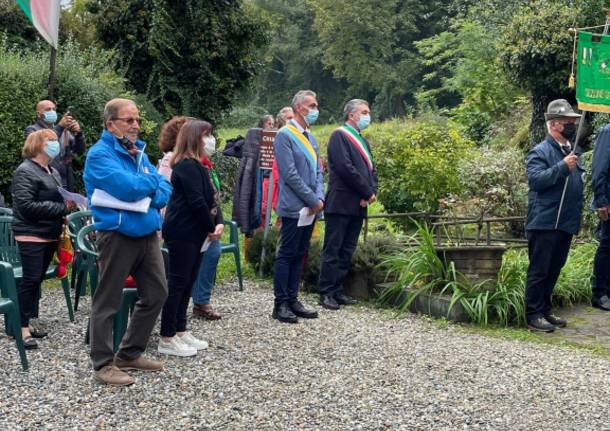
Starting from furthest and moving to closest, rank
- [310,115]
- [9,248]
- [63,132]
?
[63,132], [310,115], [9,248]

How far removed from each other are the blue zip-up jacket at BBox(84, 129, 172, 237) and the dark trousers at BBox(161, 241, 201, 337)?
0.72 metres

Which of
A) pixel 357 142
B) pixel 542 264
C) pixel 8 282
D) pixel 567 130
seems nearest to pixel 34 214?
pixel 8 282

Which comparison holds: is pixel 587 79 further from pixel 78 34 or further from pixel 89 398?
pixel 78 34

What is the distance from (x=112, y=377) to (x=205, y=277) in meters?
2.19

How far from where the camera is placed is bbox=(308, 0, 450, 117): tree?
54.5 metres

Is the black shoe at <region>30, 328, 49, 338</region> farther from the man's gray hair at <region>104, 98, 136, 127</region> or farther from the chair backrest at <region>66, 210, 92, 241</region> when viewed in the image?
the man's gray hair at <region>104, 98, 136, 127</region>

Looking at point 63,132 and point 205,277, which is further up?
point 63,132

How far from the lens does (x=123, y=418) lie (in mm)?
4918

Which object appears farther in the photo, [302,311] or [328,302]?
[328,302]

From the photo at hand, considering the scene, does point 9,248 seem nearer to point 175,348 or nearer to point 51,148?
point 51,148

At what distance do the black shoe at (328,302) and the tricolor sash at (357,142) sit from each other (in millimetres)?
1304

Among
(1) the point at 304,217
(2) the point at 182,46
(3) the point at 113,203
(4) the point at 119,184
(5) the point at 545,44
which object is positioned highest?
(5) the point at 545,44

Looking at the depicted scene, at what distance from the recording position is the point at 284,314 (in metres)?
7.48

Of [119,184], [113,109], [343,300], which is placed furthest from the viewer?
[343,300]
